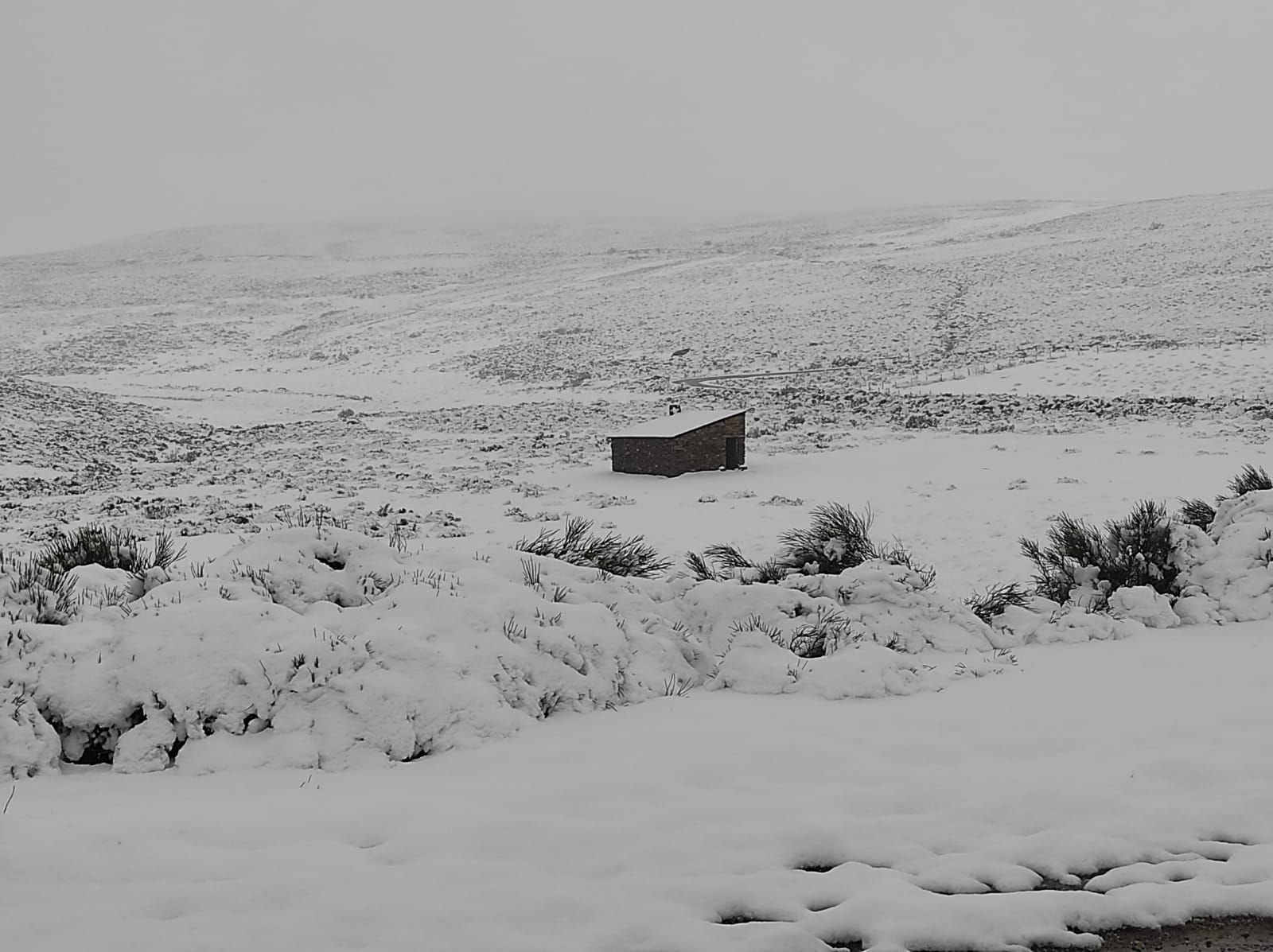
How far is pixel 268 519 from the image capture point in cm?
1675

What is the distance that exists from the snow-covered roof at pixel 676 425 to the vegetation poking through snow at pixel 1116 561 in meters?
12.7

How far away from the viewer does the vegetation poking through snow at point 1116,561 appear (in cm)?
840

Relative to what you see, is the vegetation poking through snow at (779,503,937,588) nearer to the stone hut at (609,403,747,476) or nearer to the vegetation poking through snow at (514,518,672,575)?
the vegetation poking through snow at (514,518,672,575)

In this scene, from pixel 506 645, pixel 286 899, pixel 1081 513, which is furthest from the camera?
pixel 1081 513

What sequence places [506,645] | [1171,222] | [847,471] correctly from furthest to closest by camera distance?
[1171,222] → [847,471] → [506,645]

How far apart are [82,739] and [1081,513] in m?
14.5

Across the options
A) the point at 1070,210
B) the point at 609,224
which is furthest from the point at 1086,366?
the point at 609,224

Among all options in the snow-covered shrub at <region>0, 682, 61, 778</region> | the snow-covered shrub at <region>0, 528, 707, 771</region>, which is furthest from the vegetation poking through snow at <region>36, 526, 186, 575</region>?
the snow-covered shrub at <region>0, 682, 61, 778</region>

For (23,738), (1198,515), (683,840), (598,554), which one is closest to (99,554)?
(23,738)

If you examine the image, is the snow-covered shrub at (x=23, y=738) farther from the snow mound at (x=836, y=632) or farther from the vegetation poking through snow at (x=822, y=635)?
the vegetation poking through snow at (x=822, y=635)

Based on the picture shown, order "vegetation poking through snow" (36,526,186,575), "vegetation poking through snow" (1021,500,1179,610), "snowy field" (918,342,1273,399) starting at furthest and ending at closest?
"snowy field" (918,342,1273,399), "vegetation poking through snow" (1021,500,1179,610), "vegetation poking through snow" (36,526,186,575)

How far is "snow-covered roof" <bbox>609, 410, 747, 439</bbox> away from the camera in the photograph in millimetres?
21578

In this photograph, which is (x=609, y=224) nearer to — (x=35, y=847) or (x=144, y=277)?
(x=144, y=277)

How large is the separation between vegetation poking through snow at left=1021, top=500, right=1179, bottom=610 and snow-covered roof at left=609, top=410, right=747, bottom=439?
502 inches
